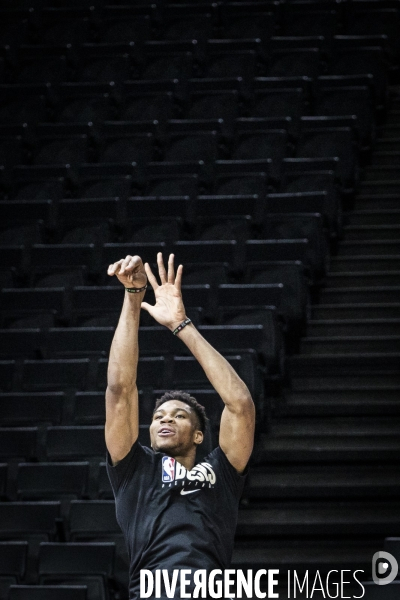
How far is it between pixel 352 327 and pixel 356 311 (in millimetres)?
125

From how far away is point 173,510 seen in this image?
1.87 metres

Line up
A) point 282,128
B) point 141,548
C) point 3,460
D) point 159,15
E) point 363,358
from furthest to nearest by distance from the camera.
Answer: point 159,15 → point 282,128 → point 363,358 → point 3,460 → point 141,548

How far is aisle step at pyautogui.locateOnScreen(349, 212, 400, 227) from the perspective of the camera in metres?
5.40

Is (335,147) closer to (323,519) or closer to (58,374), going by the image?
(58,374)

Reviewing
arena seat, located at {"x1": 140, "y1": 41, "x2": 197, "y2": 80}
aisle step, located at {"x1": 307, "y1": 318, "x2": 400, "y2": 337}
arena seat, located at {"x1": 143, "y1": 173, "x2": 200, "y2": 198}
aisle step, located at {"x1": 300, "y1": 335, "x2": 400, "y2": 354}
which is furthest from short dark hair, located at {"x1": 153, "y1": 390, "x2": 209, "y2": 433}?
arena seat, located at {"x1": 140, "y1": 41, "x2": 197, "y2": 80}

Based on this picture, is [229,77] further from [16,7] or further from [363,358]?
[363,358]

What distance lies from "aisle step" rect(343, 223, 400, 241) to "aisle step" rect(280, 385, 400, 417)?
1172mm

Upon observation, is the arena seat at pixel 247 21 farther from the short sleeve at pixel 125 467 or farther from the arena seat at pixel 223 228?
the short sleeve at pixel 125 467

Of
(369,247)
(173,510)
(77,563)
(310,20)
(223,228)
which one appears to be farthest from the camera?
(310,20)

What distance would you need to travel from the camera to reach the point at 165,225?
16.5ft

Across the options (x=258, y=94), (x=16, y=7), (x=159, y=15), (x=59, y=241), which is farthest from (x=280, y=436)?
(x=16, y=7)

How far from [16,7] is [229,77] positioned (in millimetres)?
1894

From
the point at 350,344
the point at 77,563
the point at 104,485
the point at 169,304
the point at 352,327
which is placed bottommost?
the point at 77,563

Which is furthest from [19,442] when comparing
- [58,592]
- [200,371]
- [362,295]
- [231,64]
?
[231,64]
